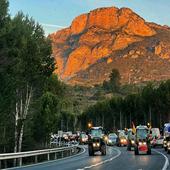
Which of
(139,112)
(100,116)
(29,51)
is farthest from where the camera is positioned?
(100,116)

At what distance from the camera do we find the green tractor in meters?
47.6

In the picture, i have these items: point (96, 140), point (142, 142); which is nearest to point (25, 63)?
point (96, 140)

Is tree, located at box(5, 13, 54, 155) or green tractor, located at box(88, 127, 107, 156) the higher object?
tree, located at box(5, 13, 54, 155)

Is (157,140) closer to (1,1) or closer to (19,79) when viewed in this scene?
(19,79)

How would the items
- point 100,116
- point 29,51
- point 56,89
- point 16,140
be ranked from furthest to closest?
point 100,116, point 56,89, point 29,51, point 16,140

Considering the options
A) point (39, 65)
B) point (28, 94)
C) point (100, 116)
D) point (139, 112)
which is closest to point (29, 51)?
point (39, 65)

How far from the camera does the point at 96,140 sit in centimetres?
4769

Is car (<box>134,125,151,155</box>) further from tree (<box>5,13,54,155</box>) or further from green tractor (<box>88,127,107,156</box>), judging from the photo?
tree (<box>5,13,54,155</box>)

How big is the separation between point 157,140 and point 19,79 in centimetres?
2416

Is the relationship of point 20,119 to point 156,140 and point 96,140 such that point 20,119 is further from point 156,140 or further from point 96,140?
point 156,140

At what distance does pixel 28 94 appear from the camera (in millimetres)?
59625

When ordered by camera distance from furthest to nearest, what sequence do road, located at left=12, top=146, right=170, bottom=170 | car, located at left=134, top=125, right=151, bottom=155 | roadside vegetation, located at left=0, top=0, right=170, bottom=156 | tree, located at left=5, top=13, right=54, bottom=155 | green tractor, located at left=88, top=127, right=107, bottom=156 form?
1. tree, located at left=5, top=13, right=54, bottom=155
2. roadside vegetation, located at left=0, top=0, right=170, bottom=156
3. green tractor, located at left=88, top=127, right=107, bottom=156
4. car, located at left=134, top=125, right=151, bottom=155
5. road, located at left=12, top=146, right=170, bottom=170

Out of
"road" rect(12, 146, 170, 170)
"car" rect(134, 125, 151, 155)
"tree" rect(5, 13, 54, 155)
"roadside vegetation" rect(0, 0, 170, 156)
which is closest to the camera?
"road" rect(12, 146, 170, 170)

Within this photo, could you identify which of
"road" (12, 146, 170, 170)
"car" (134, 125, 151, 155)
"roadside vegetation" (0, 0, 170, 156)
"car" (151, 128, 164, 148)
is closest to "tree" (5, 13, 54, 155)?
"roadside vegetation" (0, 0, 170, 156)
